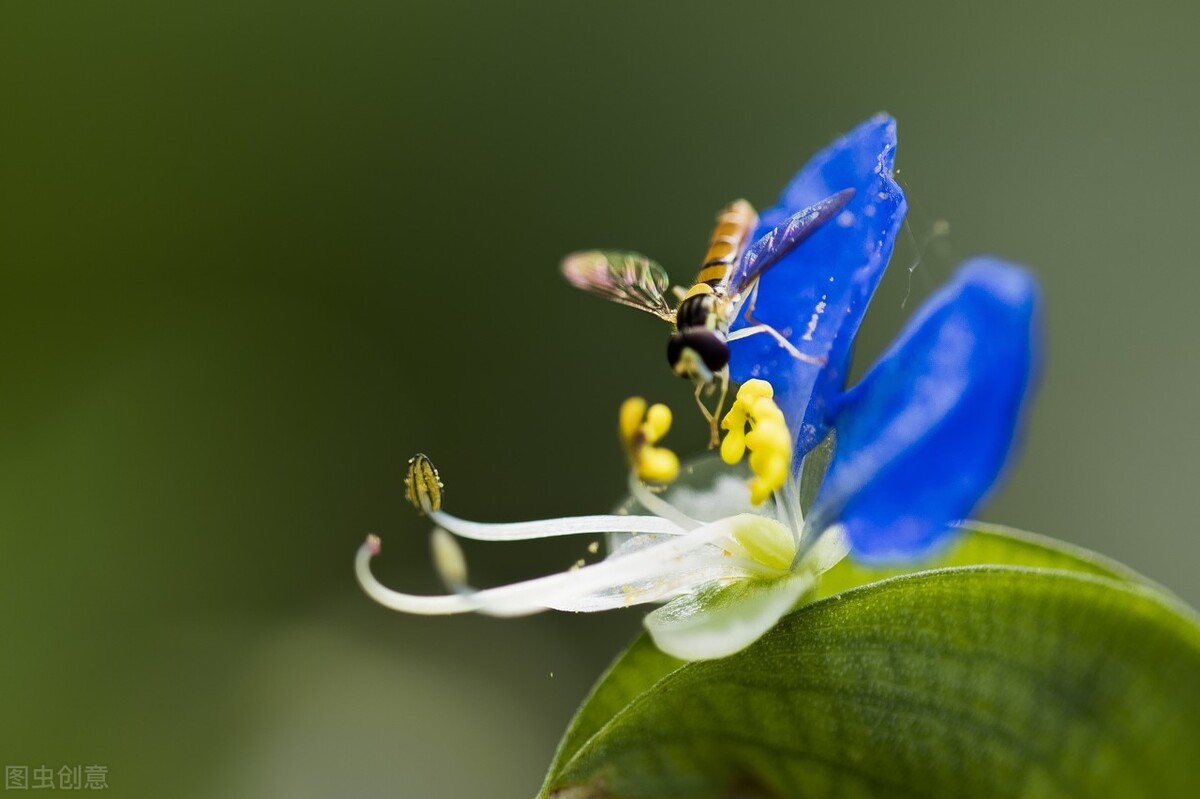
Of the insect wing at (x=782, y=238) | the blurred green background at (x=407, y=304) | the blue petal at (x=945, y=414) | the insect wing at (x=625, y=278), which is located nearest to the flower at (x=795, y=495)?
the blue petal at (x=945, y=414)

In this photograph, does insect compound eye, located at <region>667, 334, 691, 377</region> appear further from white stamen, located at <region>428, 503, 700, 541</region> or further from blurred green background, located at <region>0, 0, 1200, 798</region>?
blurred green background, located at <region>0, 0, 1200, 798</region>

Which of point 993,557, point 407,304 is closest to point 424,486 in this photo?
point 993,557

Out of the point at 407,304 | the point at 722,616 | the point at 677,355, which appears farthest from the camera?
the point at 407,304

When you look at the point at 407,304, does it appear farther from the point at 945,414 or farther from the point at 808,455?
the point at 945,414

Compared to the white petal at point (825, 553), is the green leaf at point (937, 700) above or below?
below

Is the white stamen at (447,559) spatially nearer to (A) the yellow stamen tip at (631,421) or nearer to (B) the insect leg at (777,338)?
(A) the yellow stamen tip at (631,421)

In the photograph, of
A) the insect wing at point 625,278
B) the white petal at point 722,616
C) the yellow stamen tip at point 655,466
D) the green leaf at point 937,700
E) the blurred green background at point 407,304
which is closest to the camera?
the green leaf at point 937,700

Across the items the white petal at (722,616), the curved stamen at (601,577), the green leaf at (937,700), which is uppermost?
the curved stamen at (601,577)
